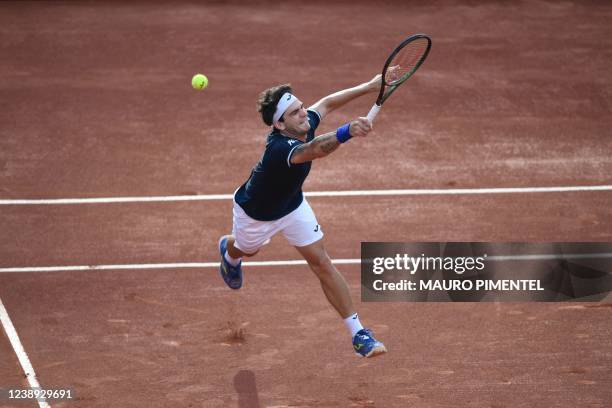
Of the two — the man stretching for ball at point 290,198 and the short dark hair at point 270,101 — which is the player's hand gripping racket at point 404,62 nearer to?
the man stretching for ball at point 290,198

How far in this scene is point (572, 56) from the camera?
51.1 feet

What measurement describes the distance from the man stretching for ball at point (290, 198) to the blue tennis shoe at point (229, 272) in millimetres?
572

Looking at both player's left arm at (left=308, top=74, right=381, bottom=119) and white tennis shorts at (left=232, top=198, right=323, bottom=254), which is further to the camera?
player's left arm at (left=308, top=74, right=381, bottom=119)

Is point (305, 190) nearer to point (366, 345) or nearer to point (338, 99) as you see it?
point (338, 99)

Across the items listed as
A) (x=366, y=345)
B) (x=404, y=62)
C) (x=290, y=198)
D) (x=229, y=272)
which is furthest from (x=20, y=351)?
(x=404, y=62)

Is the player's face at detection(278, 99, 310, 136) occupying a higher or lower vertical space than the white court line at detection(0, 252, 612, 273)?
higher

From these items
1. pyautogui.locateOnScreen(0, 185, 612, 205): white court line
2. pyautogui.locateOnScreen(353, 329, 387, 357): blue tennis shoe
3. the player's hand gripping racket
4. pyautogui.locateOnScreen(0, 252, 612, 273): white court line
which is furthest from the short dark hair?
pyautogui.locateOnScreen(0, 185, 612, 205): white court line

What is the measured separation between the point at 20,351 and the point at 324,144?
3.71 metres

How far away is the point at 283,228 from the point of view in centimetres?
862

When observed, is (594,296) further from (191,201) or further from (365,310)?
(191,201)

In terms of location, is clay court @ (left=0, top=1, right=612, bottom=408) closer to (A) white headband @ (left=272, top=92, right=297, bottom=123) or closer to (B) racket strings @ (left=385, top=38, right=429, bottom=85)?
(A) white headband @ (left=272, top=92, right=297, bottom=123)

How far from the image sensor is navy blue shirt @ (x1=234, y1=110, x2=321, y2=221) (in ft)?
26.4

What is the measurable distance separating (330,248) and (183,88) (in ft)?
16.5

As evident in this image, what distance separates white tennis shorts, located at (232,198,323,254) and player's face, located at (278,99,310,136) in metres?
0.73
